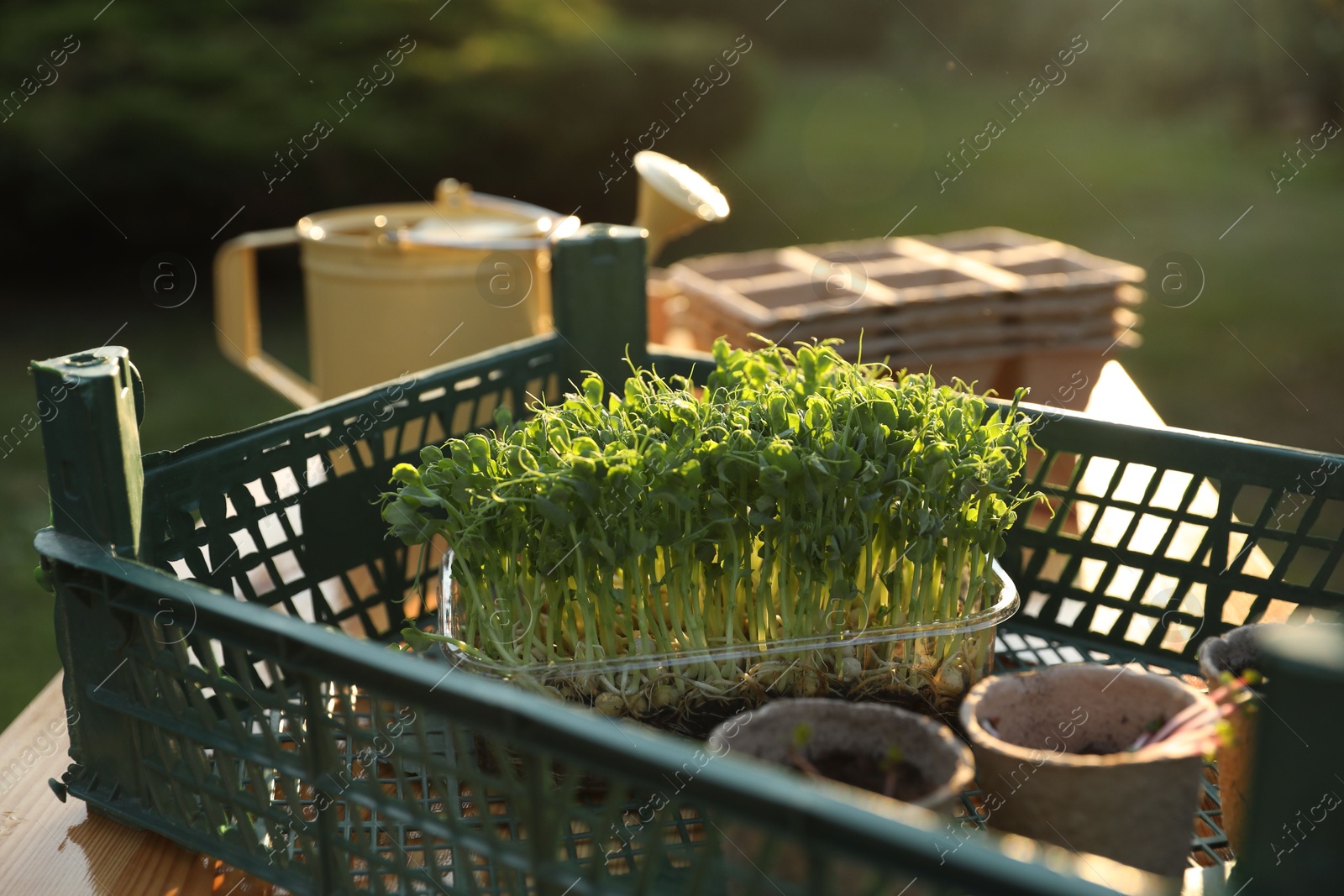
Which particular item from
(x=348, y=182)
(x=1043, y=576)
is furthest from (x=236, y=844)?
(x=348, y=182)

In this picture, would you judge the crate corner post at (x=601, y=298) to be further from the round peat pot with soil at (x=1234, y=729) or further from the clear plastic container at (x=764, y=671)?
the round peat pot with soil at (x=1234, y=729)

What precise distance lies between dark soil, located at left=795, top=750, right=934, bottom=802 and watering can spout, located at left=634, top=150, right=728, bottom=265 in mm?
846

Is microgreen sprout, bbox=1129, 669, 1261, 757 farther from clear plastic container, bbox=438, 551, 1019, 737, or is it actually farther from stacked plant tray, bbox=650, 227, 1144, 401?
stacked plant tray, bbox=650, 227, 1144, 401

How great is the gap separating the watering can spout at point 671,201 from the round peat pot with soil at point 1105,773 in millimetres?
828

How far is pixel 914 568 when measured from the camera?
3.49 ft

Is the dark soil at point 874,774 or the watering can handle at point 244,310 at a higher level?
the watering can handle at point 244,310

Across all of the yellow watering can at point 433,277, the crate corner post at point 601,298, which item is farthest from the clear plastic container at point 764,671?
the yellow watering can at point 433,277

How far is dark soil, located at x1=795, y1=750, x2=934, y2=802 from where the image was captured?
0.76 metres

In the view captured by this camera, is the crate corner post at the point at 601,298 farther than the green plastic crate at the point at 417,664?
Yes

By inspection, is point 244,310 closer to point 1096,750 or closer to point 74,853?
point 74,853

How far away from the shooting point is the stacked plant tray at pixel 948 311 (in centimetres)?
194

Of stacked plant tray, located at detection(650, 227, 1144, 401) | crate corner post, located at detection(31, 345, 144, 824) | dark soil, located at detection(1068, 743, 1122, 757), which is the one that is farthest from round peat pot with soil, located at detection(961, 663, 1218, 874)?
stacked plant tray, located at detection(650, 227, 1144, 401)

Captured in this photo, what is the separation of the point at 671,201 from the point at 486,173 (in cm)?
428

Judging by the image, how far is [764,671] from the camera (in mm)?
1010
